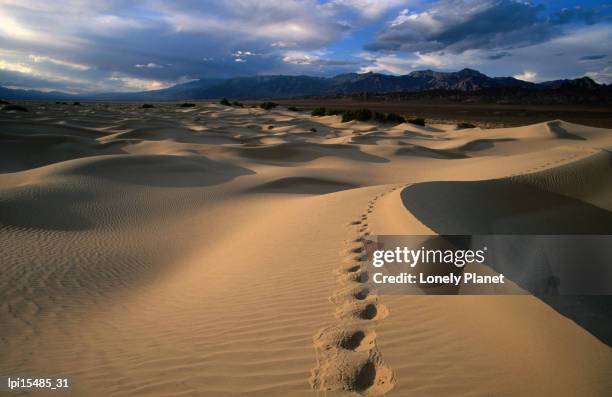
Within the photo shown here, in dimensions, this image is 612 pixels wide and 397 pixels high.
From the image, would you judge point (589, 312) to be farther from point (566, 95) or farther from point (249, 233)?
point (566, 95)

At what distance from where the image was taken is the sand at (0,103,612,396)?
8.33 ft

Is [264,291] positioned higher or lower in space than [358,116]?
lower

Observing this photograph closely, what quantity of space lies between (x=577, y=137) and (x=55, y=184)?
2684 cm

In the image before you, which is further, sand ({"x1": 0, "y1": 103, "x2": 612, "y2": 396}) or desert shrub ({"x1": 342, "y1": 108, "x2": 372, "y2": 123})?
desert shrub ({"x1": 342, "y1": 108, "x2": 372, "y2": 123})

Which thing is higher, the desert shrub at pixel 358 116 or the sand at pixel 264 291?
the desert shrub at pixel 358 116

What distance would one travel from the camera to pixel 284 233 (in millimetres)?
6559

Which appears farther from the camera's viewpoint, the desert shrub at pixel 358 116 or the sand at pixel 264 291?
the desert shrub at pixel 358 116

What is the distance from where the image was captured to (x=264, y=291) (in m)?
4.18

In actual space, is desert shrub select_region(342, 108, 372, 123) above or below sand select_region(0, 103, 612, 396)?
above

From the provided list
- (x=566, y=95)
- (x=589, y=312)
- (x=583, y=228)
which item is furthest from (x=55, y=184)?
(x=566, y=95)

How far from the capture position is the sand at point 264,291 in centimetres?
254

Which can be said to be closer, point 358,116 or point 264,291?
point 264,291

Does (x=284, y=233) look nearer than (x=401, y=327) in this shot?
No

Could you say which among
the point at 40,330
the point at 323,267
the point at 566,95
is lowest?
the point at 40,330
